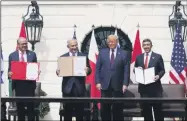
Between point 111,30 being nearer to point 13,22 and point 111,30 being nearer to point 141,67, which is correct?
point 13,22

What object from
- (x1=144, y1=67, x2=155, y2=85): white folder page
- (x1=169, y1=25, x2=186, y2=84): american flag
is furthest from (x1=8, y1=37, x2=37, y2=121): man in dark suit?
(x1=169, y1=25, x2=186, y2=84): american flag

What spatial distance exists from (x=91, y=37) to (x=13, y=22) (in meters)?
2.36

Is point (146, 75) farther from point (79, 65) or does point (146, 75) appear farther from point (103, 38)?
point (103, 38)

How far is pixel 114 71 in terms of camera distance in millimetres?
9938

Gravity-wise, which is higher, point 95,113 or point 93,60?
point 93,60

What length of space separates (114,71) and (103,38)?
6.53m

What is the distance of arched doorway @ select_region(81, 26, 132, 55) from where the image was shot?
16156mm

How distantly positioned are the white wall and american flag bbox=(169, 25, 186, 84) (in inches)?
39.1

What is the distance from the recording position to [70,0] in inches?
647

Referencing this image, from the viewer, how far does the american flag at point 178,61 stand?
576 inches

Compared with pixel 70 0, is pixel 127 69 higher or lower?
lower

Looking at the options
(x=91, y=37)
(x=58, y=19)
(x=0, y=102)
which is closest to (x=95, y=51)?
(x=91, y=37)

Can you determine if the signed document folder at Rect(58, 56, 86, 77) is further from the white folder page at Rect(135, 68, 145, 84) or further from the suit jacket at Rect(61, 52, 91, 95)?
the white folder page at Rect(135, 68, 145, 84)

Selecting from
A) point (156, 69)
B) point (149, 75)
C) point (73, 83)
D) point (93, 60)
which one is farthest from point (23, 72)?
point (93, 60)
